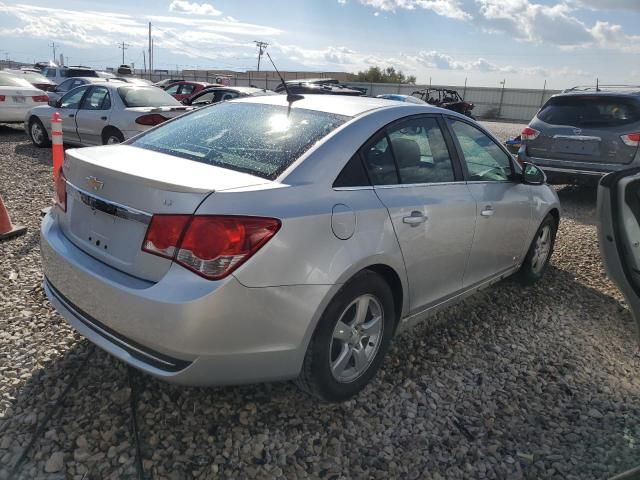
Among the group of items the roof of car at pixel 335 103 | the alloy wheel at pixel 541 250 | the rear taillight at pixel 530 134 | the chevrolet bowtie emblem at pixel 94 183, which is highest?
the roof of car at pixel 335 103

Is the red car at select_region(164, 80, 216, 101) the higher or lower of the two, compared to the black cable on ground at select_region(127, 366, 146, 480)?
higher

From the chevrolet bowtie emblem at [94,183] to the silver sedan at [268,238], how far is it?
0.03 ft

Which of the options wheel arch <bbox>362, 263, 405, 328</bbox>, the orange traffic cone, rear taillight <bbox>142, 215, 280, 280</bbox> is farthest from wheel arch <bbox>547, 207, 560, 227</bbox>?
the orange traffic cone

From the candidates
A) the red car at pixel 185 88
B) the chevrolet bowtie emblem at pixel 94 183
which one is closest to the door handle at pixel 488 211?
the chevrolet bowtie emblem at pixel 94 183

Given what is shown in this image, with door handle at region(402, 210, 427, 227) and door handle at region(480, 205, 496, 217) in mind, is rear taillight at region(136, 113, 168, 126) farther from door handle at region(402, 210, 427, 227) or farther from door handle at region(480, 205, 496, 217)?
door handle at region(402, 210, 427, 227)

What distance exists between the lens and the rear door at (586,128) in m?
7.36

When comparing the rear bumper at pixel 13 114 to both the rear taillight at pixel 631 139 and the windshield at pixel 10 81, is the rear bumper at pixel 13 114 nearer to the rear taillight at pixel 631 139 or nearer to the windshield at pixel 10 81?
the windshield at pixel 10 81

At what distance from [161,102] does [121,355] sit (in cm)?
817

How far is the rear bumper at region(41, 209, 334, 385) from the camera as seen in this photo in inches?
85.7

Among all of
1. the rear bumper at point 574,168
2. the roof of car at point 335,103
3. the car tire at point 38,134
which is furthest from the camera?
the car tire at point 38,134

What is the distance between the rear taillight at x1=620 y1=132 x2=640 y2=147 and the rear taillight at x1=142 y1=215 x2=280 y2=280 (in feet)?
22.5

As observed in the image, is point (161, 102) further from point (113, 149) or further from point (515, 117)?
point (515, 117)

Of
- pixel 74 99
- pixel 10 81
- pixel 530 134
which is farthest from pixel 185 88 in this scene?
pixel 530 134

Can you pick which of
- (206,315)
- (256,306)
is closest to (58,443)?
(206,315)
